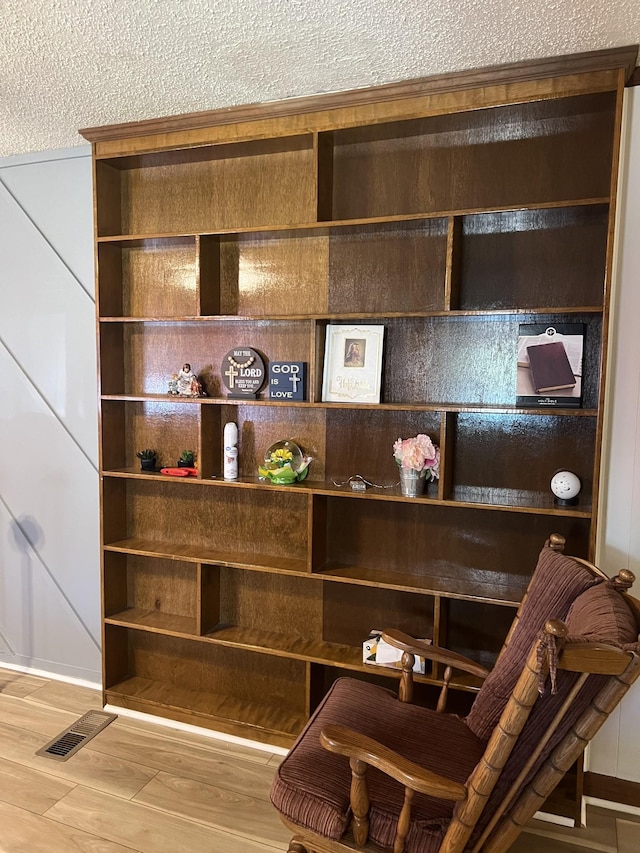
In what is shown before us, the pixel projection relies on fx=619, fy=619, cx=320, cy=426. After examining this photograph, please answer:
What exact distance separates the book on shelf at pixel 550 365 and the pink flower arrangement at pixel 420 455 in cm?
34

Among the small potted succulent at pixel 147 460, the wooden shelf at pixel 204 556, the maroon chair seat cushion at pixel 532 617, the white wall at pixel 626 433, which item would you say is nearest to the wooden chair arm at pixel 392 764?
the maroon chair seat cushion at pixel 532 617

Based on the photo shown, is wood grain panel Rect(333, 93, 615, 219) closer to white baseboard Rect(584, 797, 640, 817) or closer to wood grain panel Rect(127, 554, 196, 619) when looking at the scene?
wood grain panel Rect(127, 554, 196, 619)

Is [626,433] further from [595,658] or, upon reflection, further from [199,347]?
[199,347]

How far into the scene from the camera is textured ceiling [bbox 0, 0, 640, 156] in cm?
169

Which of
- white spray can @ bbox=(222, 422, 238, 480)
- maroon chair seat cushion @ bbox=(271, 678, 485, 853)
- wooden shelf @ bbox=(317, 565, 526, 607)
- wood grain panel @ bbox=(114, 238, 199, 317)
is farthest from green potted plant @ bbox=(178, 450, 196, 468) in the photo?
maroon chair seat cushion @ bbox=(271, 678, 485, 853)

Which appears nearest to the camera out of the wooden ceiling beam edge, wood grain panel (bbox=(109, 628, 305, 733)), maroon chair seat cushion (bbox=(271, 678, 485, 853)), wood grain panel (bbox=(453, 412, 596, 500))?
maroon chair seat cushion (bbox=(271, 678, 485, 853))

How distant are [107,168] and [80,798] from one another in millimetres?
2487

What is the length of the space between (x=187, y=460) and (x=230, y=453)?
9.8 inches

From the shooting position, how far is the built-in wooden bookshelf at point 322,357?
2129 mm

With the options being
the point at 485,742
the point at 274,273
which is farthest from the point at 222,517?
the point at 485,742

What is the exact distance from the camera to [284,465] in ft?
8.13

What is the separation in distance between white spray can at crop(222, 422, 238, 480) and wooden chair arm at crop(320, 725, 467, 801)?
125cm

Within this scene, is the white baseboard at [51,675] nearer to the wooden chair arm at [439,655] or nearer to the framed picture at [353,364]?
the wooden chair arm at [439,655]

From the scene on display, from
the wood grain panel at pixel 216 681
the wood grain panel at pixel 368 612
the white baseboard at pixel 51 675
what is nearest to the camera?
the wood grain panel at pixel 368 612
